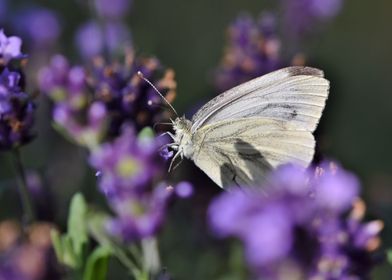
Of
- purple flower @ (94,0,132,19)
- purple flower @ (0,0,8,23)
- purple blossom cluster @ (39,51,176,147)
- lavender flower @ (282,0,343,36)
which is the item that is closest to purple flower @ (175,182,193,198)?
purple blossom cluster @ (39,51,176,147)

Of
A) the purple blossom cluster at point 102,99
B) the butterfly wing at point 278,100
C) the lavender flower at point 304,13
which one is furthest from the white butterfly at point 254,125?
the lavender flower at point 304,13

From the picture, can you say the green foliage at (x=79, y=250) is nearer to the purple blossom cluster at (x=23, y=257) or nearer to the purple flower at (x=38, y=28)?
the purple blossom cluster at (x=23, y=257)

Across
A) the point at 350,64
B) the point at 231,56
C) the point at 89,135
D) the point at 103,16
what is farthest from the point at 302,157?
the point at 350,64

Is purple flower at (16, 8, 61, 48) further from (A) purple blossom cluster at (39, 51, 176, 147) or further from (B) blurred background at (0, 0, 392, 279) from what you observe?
(A) purple blossom cluster at (39, 51, 176, 147)

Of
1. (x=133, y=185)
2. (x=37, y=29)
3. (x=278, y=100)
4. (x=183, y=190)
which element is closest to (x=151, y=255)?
(x=183, y=190)

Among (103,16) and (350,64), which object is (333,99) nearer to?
(103,16)

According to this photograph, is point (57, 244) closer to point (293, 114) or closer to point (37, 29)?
point (293, 114)
